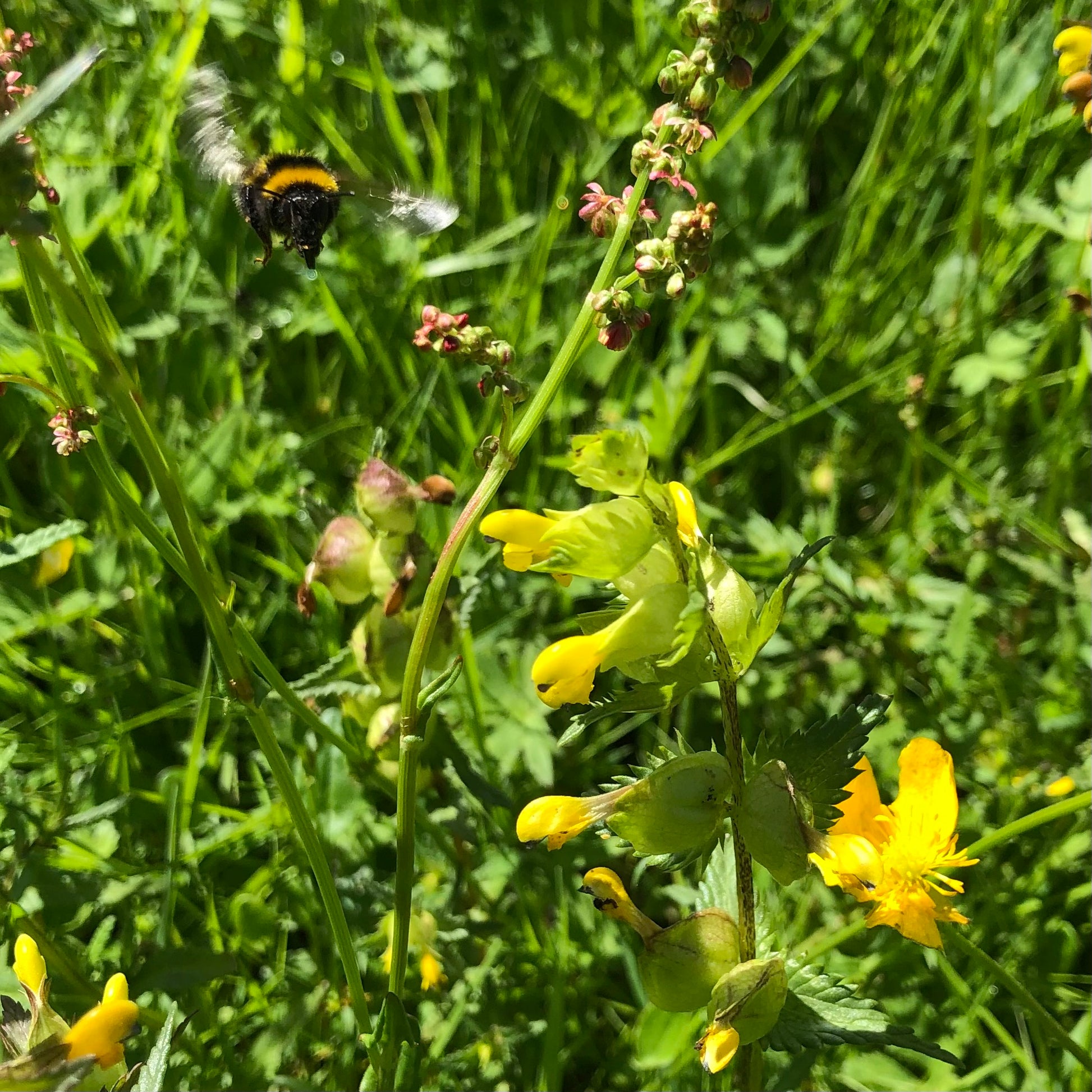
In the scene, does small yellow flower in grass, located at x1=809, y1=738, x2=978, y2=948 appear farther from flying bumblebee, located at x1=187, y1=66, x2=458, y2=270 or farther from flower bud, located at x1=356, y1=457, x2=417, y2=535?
flying bumblebee, located at x1=187, y1=66, x2=458, y2=270

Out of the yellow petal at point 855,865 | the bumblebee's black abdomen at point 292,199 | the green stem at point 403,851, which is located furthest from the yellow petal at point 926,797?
the bumblebee's black abdomen at point 292,199

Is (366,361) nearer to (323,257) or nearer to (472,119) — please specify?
(323,257)

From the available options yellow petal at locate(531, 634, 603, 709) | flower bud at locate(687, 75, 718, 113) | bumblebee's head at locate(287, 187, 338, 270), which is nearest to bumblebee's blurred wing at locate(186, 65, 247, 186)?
bumblebee's head at locate(287, 187, 338, 270)

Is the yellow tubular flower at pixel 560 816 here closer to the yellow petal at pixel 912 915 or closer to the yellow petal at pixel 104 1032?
the yellow petal at pixel 912 915

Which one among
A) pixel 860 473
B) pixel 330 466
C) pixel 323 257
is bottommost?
pixel 860 473

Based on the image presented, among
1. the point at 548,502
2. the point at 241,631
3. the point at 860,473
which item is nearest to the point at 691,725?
the point at 548,502

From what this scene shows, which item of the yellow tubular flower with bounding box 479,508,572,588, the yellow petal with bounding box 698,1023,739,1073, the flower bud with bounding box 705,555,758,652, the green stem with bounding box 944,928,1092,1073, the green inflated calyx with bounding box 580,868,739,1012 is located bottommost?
the green stem with bounding box 944,928,1092,1073

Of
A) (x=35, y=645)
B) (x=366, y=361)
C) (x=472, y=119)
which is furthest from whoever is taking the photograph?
(x=472, y=119)
